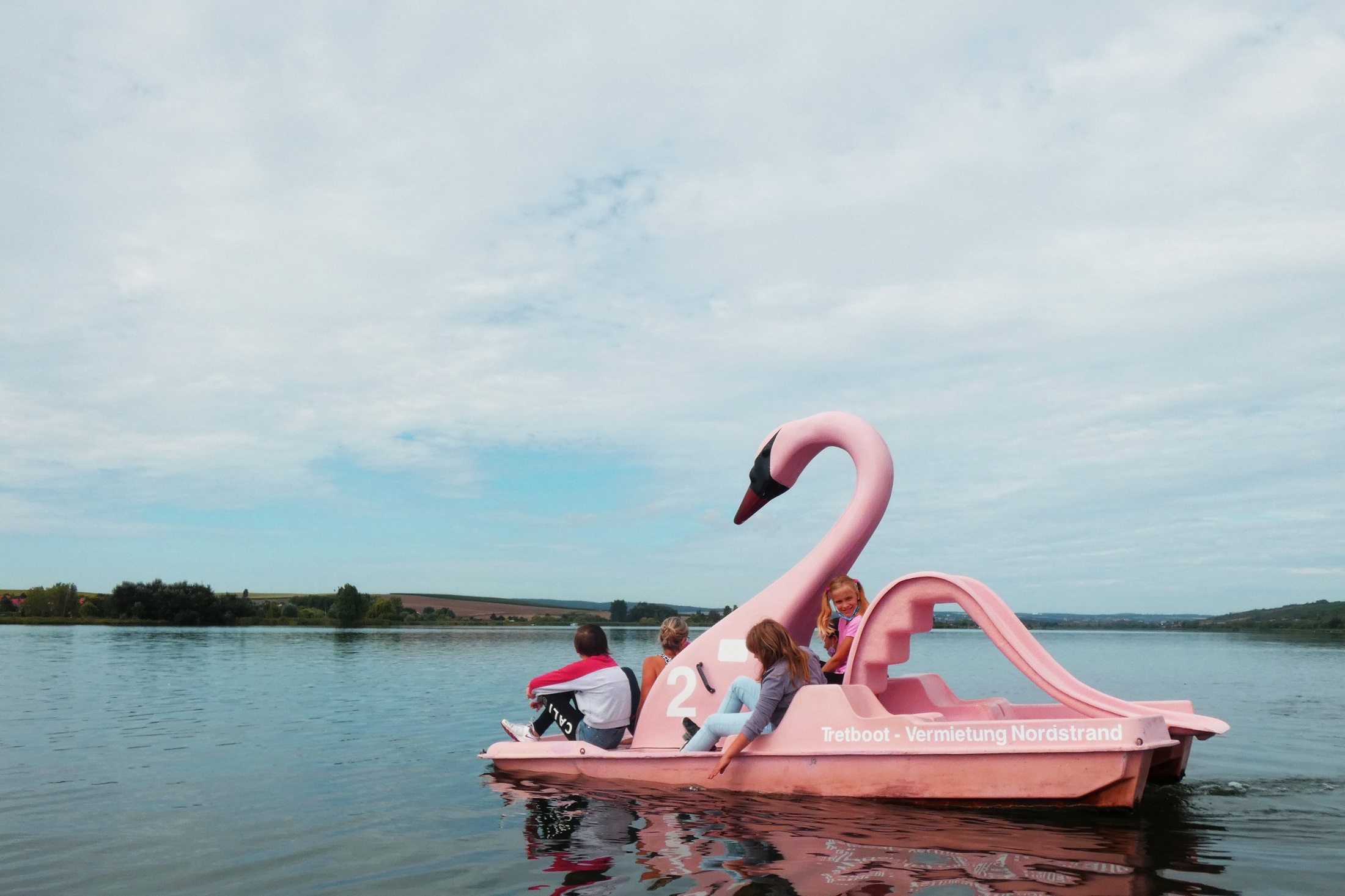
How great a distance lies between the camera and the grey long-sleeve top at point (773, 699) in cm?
769

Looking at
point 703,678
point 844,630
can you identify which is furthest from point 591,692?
point 844,630

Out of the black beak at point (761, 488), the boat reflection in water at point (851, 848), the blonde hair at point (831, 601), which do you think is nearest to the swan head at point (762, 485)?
the black beak at point (761, 488)

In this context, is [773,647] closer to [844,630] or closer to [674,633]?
[844,630]

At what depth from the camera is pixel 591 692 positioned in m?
9.02

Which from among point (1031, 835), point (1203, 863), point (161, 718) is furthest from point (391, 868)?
point (161, 718)

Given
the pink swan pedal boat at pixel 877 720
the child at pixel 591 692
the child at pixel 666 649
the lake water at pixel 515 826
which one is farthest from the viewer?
the child at pixel 666 649

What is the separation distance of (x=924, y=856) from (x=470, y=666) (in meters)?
26.6

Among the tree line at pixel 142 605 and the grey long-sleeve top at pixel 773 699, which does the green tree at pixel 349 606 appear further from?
the grey long-sleeve top at pixel 773 699

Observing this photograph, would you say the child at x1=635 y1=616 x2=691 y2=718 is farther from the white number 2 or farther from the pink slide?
the pink slide

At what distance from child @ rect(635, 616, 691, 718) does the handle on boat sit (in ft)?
1.73

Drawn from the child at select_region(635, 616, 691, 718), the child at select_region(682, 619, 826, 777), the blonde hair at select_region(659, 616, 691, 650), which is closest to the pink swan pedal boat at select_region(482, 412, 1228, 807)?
the child at select_region(682, 619, 826, 777)

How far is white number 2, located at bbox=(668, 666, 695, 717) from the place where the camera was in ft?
28.5

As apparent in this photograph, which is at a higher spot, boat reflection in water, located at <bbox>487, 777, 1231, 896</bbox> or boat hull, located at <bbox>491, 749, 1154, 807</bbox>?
boat hull, located at <bbox>491, 749, 1154, 807</bbox>

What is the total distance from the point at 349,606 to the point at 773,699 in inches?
3965
